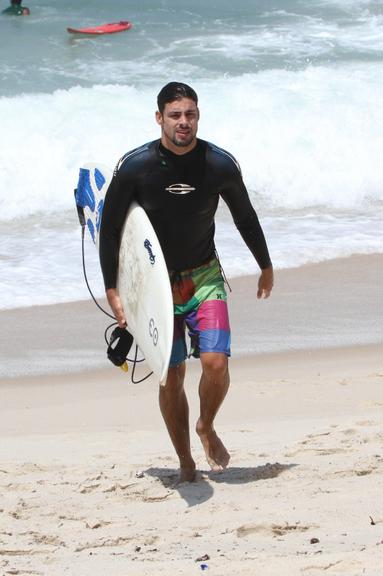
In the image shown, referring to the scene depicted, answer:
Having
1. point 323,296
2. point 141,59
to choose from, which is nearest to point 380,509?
point 323,296

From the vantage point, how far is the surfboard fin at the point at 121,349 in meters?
4.85

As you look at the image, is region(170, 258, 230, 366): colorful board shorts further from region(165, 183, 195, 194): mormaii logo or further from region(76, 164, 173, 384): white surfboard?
region(165, 183, 195, 194): mormaii logo

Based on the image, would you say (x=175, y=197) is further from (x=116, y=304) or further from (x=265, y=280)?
(x=265, y=280)

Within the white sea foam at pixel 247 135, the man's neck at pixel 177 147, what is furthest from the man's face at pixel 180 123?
the white sea foam at pixel 247 135

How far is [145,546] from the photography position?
3990mm

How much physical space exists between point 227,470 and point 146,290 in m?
0.93

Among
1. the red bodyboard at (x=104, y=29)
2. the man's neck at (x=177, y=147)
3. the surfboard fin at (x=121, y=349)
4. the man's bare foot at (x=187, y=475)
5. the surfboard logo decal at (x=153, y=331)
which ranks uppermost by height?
the man's neck at (x=177, y=147)

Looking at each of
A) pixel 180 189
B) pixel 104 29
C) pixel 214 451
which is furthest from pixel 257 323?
pixel 104 29

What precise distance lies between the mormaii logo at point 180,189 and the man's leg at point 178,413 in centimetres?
72

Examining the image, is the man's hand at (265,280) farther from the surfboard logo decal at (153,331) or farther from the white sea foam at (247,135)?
the white sea foam at (247,135)

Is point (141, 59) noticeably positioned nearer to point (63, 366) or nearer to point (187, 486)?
point (63, 366)

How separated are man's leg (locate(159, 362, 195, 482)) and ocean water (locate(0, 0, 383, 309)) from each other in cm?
354

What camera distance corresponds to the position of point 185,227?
4.61 metres

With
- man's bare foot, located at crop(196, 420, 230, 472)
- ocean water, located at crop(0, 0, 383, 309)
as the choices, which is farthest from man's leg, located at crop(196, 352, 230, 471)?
ocean water, located at crop(0, 0, 383, 309)
